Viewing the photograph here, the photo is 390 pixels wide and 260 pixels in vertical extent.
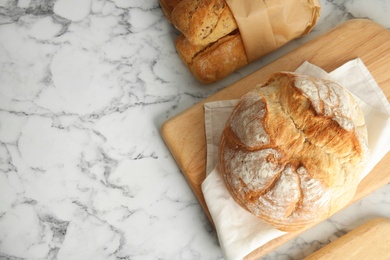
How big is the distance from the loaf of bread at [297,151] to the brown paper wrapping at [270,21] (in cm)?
20

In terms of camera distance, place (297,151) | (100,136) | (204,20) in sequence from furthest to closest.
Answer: (100,136) → (204,20) → (297,151)

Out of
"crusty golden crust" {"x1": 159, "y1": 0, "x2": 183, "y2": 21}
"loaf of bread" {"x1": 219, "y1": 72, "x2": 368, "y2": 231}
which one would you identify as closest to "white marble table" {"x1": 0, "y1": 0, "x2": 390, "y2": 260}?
"crusty golden crust" {"x1": 159, "y1": 0, "x2": 183, "y2": 21}

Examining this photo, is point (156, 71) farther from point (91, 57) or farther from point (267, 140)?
point (267, 140)

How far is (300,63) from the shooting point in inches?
45.8

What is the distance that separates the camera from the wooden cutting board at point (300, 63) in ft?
→ 3.72

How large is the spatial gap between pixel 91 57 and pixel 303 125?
59 cm

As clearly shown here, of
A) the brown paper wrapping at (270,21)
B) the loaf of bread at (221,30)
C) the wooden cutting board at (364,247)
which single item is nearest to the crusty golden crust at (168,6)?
the loaf of bread at (221,30)

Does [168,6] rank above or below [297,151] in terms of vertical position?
above

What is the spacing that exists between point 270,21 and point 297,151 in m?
0.35

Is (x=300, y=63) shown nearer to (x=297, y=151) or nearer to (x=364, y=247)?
(x=297, y=151)

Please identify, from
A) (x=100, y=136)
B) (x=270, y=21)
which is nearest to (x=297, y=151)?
(x=270, y=21)

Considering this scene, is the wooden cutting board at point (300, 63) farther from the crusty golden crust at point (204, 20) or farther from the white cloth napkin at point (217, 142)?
the crusty golden crust at point (204, 20)

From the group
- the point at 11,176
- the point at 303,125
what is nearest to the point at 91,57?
the point at 11,176

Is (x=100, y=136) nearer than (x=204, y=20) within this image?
No
